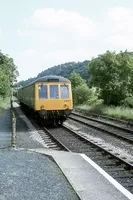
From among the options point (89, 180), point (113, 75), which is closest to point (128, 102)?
point (113, 75)

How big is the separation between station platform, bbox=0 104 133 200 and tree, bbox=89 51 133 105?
27.8 m

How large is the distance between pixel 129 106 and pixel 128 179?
29594 mm

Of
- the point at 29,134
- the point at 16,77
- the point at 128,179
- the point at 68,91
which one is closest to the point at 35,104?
the point at 68,91

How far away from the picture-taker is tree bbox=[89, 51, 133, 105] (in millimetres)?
40531

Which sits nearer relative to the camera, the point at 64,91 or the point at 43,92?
the point at 43,92

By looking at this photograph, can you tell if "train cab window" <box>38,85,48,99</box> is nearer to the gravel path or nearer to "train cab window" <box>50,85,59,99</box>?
"train cab window" <box>50,85,59,99</box>

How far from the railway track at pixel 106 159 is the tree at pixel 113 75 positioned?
21.6 m

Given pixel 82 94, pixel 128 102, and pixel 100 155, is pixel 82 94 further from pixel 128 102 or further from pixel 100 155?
pixel 100 155

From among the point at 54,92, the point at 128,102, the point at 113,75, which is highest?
the point at 113,75

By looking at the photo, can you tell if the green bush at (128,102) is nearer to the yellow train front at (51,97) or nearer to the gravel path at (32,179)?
the yellow train front at (51,97)

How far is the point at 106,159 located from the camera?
41.9 feet

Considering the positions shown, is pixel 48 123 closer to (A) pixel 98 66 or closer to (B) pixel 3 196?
(A) pixel 98 66

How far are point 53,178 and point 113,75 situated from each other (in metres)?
32.2

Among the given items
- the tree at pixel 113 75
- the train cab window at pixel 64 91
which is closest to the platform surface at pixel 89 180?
the train cab window at pixel 64 91
